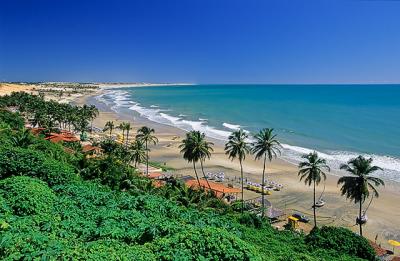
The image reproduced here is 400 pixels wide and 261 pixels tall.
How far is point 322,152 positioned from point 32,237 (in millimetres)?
64380

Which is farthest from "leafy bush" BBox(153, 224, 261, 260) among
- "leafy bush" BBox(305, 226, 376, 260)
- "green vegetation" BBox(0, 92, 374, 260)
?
"leafy bush" BBox(305, 226, 376, 260)

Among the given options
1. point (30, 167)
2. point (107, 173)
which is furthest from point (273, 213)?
point (30, 167)

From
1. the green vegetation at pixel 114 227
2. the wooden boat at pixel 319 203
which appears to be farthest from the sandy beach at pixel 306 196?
the green vegetation at pixel 114 227

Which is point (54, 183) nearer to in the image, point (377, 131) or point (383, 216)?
point (383, 216)

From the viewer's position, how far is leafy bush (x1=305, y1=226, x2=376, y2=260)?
1077 inches

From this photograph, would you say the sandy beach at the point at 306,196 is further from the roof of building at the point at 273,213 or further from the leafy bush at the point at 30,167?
the leafy bush at the point at 30,167

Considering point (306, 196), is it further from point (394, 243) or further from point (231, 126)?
point (231, 126)

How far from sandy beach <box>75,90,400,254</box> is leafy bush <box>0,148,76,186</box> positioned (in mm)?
26853

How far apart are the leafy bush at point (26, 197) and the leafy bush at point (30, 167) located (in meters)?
4.61

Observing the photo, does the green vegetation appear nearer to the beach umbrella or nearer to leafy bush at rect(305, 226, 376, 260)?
leafy bush at rect(305, 226, 376, 260)

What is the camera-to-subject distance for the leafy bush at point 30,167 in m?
25.3

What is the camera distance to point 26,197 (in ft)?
61.6

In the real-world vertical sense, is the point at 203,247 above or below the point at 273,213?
above

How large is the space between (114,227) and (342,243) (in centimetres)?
1882
